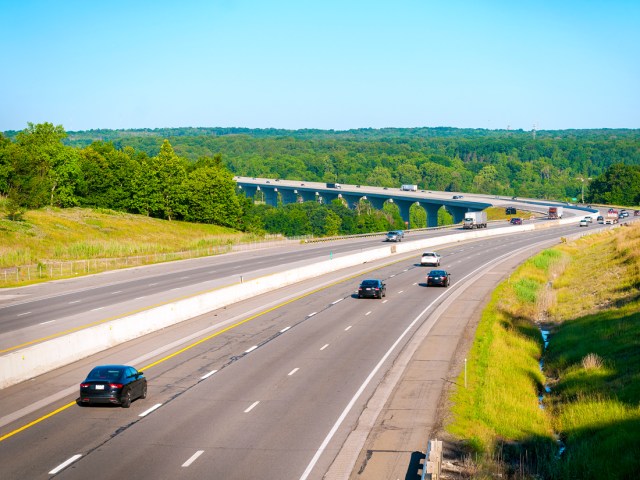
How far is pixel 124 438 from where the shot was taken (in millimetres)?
21359

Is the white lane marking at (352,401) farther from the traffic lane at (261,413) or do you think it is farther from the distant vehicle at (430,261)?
the distant vehicle at (430,261)

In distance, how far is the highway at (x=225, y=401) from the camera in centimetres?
1939

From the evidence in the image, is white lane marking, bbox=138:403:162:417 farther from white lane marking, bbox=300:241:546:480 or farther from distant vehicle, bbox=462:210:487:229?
distant vehicle, bbox=462:210:487:229

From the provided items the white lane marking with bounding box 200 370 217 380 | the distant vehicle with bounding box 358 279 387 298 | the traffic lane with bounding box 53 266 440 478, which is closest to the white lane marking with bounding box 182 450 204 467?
the traffic lane with bounding box 53 266 440 478

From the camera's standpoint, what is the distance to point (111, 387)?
24359 mm

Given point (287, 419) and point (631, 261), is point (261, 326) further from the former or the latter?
point (631, 261)

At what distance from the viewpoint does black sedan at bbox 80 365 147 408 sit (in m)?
24.3

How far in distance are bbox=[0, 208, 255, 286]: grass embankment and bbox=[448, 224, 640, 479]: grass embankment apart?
39800 millimetres

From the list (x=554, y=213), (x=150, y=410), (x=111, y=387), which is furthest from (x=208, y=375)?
(x=554, y=213)

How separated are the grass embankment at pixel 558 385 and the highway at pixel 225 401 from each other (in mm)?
3726

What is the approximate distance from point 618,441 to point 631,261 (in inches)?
1603

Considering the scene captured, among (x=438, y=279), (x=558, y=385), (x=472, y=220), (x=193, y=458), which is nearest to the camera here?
(x=193, y=458)

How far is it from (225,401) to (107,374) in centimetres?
387

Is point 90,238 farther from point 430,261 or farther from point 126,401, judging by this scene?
point 126,401
